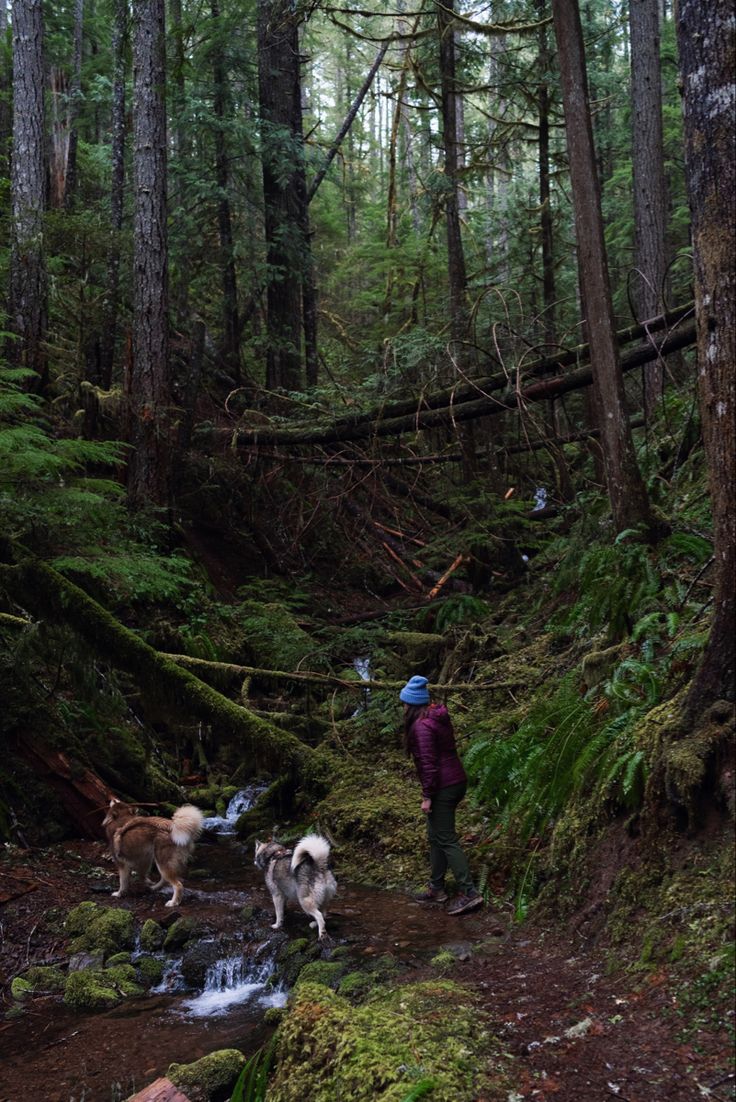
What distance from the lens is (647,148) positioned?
15.3 m

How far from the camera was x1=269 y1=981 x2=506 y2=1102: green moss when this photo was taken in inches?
140

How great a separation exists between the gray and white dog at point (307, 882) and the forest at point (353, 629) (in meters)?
0.04

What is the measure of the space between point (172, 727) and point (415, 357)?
6.63 m

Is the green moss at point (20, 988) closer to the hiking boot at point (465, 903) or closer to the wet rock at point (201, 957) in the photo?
the wet rock at point (201, 957)

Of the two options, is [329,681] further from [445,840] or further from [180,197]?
[180,197]

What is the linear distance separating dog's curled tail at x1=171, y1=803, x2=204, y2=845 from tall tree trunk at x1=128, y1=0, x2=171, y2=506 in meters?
6.94

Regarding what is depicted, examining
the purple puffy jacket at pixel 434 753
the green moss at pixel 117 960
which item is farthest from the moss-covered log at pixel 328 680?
the green moss at pixel 117 960

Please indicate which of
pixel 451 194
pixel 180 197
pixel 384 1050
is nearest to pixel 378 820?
pixel 384 1050

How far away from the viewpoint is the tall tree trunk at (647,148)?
14.9 metres

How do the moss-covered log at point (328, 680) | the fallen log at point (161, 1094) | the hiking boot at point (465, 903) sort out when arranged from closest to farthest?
the fallen log at point (161, 1094), the hiking boot at point (465, 903), the moss-covered log at point (328, 680)

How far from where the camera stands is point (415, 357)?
12.6m

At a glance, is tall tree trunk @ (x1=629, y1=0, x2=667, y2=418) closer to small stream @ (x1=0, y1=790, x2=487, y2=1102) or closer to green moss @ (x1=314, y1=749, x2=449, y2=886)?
green moss @ (x1=314, y1=749, x2=449, y2=886)

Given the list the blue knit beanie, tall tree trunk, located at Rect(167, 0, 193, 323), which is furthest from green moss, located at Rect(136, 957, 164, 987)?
tall tree trunk, located at Rect(167, 0, 193, 323)

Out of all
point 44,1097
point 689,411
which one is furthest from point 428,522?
point 44,1097
